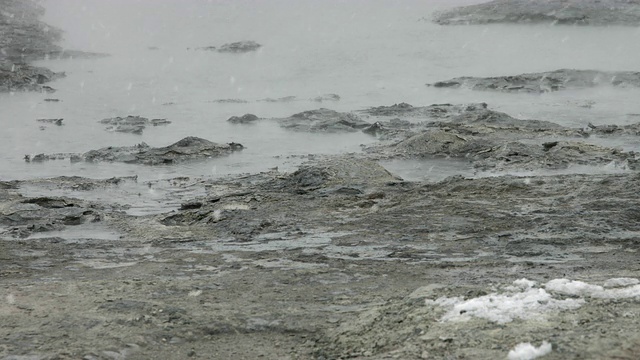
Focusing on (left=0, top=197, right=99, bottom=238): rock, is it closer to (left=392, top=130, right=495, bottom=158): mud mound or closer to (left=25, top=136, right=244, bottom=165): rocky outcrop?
(left=25, top=136, right=244, bottom=165): rocky outcrop

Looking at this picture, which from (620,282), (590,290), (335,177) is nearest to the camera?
(590,290)

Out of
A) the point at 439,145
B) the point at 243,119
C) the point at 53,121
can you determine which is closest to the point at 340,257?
the point at 439,145

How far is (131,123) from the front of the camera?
20.2 m

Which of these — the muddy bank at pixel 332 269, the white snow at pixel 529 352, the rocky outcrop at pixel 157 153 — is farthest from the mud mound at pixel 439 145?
the white snow at pixel 529 352

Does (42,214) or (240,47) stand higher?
(240,47)

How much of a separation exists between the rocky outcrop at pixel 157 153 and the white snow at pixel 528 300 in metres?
10.7

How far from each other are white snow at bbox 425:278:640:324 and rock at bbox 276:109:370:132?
12950mm

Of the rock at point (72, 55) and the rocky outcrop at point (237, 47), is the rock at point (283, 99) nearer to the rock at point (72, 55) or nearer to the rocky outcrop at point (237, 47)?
the rocky outcrop at point (237, 47)

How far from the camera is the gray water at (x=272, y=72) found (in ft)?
58.5

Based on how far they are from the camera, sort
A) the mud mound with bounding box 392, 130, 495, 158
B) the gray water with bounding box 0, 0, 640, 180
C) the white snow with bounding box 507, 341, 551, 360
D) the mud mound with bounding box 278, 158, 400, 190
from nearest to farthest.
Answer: the white snow with bounding box 507, 341, 551, 360 < the mud mound with bounding box 278, 158, 400, 190 < the mud mound with bounding box 392, 130, 495, 158 < the gray water with bounding box 0, 0, 640, 180

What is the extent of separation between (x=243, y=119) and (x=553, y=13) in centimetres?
2374

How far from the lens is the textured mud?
558 cm

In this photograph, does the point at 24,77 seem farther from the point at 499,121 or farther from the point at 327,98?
the point at 499,121

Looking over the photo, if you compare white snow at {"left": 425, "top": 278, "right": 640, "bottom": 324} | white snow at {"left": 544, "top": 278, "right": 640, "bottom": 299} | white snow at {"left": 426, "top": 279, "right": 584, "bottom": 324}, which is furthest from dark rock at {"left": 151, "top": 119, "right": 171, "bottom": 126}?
white snow at {"left": 544, "top": 278, "right": 640, "bottom": 299}
